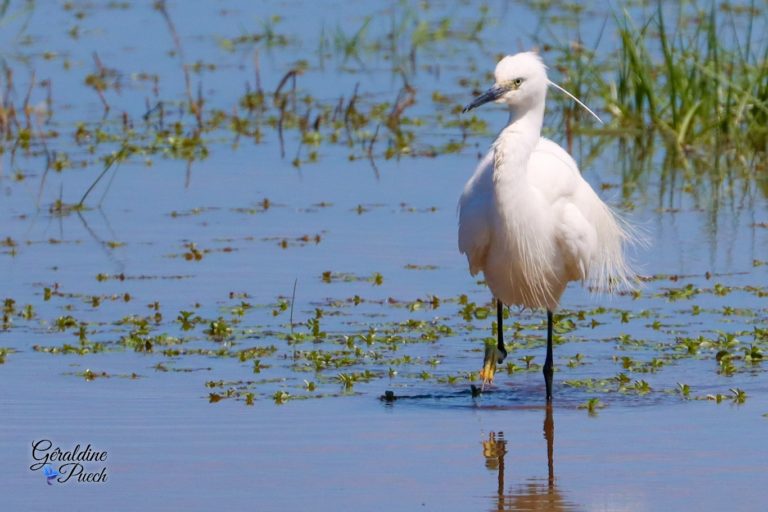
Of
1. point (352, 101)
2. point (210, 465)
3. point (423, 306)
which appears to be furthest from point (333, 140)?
point (210, 465)

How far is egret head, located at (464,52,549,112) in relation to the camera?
6609 mm

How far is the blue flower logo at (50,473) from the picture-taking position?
568cm

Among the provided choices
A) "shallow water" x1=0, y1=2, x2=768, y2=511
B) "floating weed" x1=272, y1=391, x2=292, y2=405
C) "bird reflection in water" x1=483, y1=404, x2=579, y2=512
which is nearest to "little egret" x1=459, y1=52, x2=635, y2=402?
"shallow water" x1=0, y1=2, x2=768, y2=511

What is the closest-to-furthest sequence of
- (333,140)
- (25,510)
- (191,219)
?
1. (25,510)
2. (191,219)
3. (333,140)

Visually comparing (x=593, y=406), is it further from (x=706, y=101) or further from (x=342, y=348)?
(x=706, y=101)

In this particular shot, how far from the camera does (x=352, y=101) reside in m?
12.5

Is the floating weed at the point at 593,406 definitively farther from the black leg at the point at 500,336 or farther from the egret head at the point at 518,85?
the egret head at the point at 518,85

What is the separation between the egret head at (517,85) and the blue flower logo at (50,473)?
83.7 inches

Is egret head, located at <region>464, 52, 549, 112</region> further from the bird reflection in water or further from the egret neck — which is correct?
the bird reflection in water

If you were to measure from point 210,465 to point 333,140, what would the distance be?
6.58m

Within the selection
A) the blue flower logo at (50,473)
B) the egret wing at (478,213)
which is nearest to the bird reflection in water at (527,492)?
the egret wing at (478,213)

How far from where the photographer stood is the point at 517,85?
6.64 metres

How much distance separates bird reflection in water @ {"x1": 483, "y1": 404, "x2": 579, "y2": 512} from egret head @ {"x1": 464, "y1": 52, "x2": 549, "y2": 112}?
4.46ft

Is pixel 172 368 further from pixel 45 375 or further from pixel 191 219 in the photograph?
pixel 191 219
